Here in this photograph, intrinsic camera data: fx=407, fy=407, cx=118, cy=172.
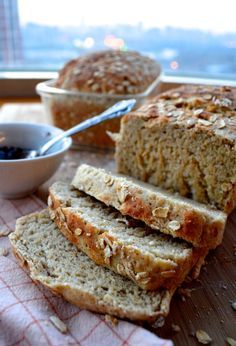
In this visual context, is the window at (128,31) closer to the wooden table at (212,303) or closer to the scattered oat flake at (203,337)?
the wooden table at (212,303)

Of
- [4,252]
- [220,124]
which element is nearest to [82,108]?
[220,124]

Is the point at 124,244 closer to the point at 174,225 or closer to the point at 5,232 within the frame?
the point at 174,225

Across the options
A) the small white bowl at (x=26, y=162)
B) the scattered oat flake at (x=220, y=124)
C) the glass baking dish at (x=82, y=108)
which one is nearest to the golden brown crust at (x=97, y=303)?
the small white bowl at (x=26, y=162)

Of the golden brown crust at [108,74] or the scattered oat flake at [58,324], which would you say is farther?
the golden brown crust at [108,74]

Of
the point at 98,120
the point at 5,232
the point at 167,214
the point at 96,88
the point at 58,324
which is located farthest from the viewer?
the point at 96,88

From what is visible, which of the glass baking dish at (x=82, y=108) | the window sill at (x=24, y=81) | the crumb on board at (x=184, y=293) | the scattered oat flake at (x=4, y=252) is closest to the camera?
the crumb on board at (x=184, y=293)

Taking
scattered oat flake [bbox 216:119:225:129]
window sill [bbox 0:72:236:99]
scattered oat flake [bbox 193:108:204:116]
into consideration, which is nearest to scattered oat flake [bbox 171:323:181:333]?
scattered oat flake [bbox 216:119:225:129]

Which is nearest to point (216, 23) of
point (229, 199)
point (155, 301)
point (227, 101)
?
point (227, 101)

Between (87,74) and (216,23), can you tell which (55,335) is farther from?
(216,23)
